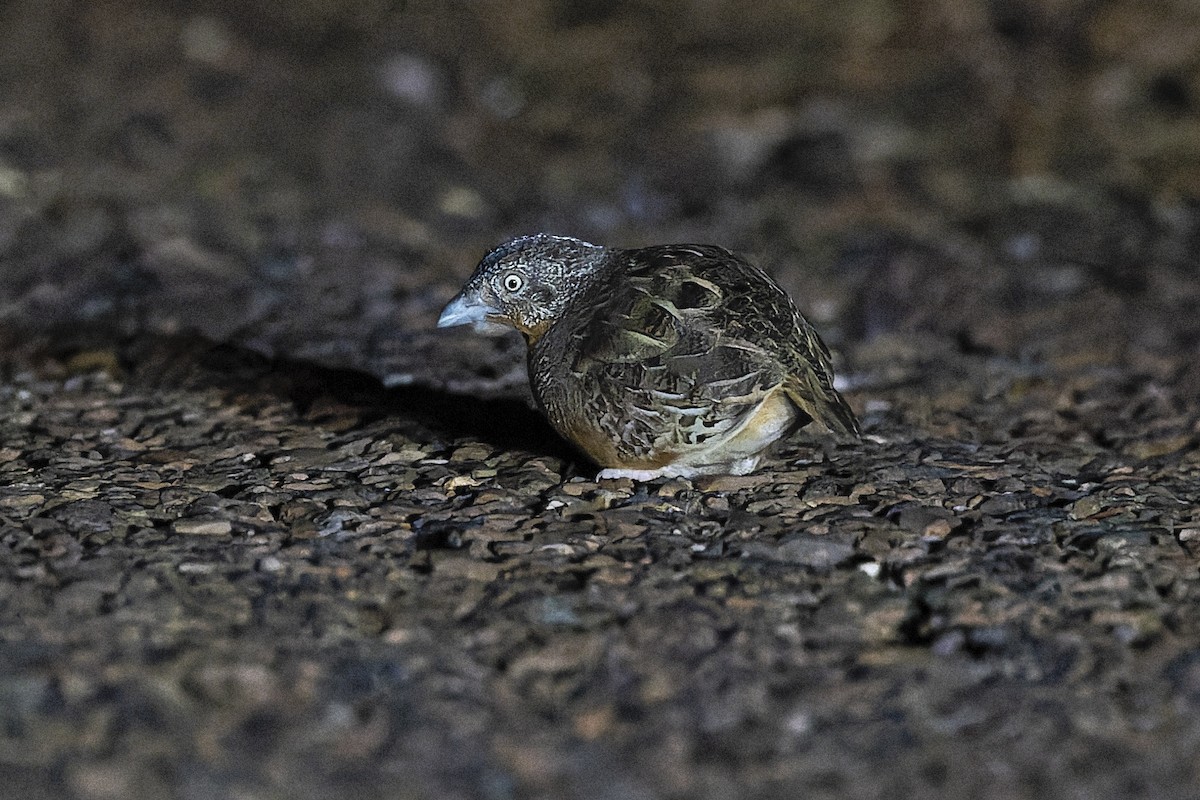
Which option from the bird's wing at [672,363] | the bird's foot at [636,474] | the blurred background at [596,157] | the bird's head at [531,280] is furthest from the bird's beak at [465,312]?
the blurred background at [596,157]

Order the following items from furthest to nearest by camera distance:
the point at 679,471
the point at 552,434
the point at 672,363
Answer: the point at 552,434 → the point at 679,471 → the point at 672,363

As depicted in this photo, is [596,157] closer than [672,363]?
No

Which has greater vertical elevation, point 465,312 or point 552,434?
point 465,312

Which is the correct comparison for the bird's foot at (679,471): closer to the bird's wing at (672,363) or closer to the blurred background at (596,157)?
the bird's wing at (672,363)

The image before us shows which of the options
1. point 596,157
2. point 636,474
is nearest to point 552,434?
point 636,474

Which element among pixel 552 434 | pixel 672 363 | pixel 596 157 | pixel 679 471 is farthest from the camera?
pixel 596 157

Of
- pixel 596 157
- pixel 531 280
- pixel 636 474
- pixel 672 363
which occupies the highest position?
pixel 596 157

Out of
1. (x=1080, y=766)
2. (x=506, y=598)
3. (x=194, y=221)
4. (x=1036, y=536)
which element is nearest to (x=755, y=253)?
(x=194, y=221)

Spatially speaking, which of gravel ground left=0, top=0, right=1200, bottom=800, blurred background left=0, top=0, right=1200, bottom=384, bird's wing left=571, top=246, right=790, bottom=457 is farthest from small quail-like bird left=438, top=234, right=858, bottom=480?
blurred background left=0, top=0, right=1200, bottom=384

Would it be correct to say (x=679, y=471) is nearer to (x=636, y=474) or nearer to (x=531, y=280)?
(x=636, y=474)
